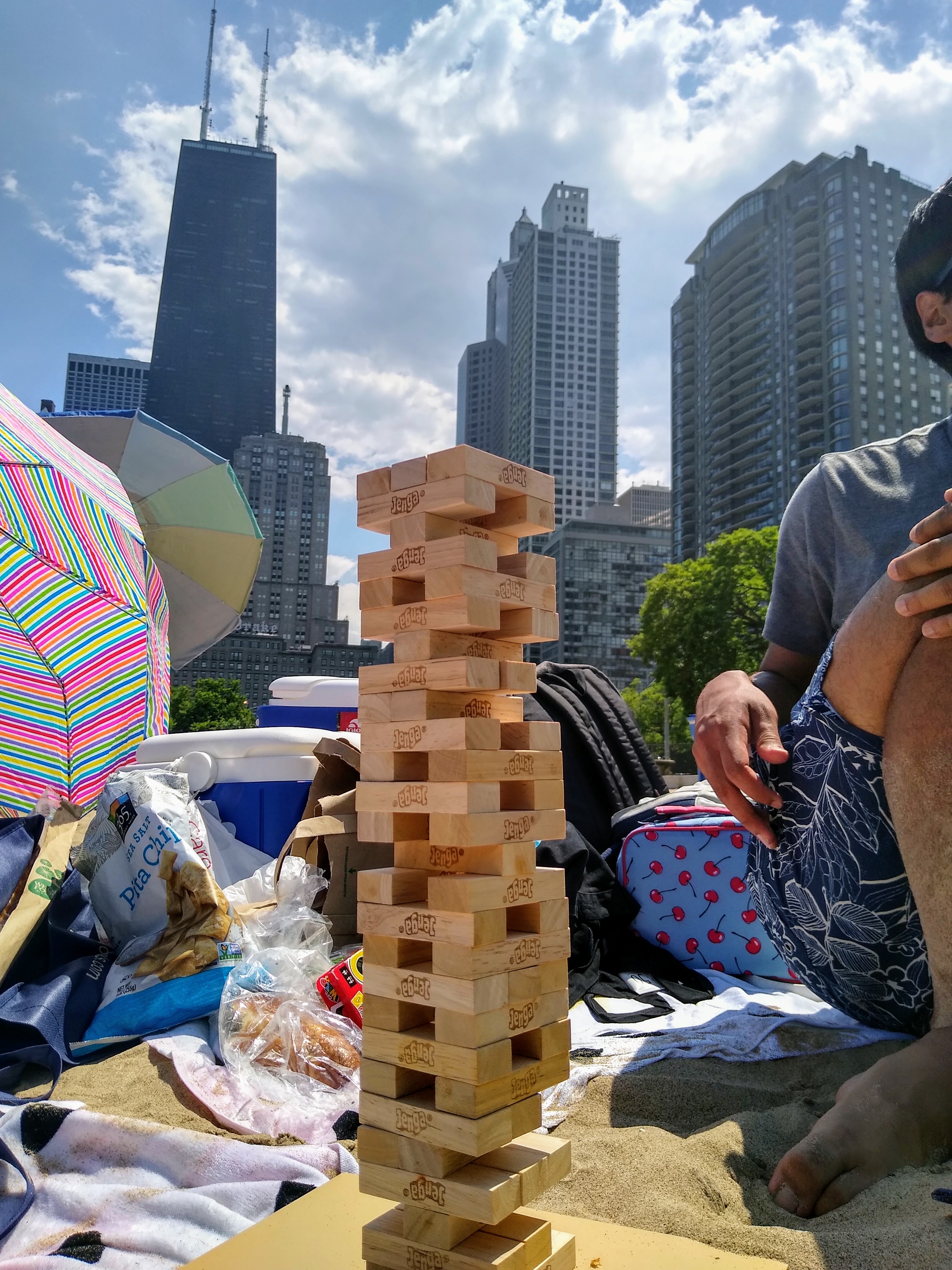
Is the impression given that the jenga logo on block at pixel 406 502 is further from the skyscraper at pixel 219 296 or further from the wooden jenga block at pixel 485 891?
the skyscraper at pixel 219 296

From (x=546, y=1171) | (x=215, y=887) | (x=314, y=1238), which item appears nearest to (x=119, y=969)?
(x=215, y=887)

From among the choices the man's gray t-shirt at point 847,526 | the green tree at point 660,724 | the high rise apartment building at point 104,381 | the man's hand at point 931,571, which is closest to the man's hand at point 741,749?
the man's gray t-shirt at point 847,526

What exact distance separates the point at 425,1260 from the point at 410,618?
2.60 ft

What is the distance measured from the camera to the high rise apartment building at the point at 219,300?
12350 cm

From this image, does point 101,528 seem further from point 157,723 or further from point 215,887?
point 215,887

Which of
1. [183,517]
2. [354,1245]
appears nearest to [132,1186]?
[354,1245]

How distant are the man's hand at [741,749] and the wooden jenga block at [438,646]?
0.59m

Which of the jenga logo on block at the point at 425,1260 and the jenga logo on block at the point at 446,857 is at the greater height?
the jenga logo on block at the point at 446,857

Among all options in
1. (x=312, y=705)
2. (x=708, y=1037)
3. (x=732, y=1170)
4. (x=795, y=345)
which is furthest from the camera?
(x=795, y=345)

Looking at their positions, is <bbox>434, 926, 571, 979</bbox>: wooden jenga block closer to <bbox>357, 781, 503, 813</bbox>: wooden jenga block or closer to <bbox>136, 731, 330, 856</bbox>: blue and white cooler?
<bbox>357, 781, 503, 813</bbox>: wooden jenga block

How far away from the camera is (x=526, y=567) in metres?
1.24

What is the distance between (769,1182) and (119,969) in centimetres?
191

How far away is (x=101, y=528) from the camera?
5.08m

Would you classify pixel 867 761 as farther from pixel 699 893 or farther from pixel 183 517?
pixel 183 517
